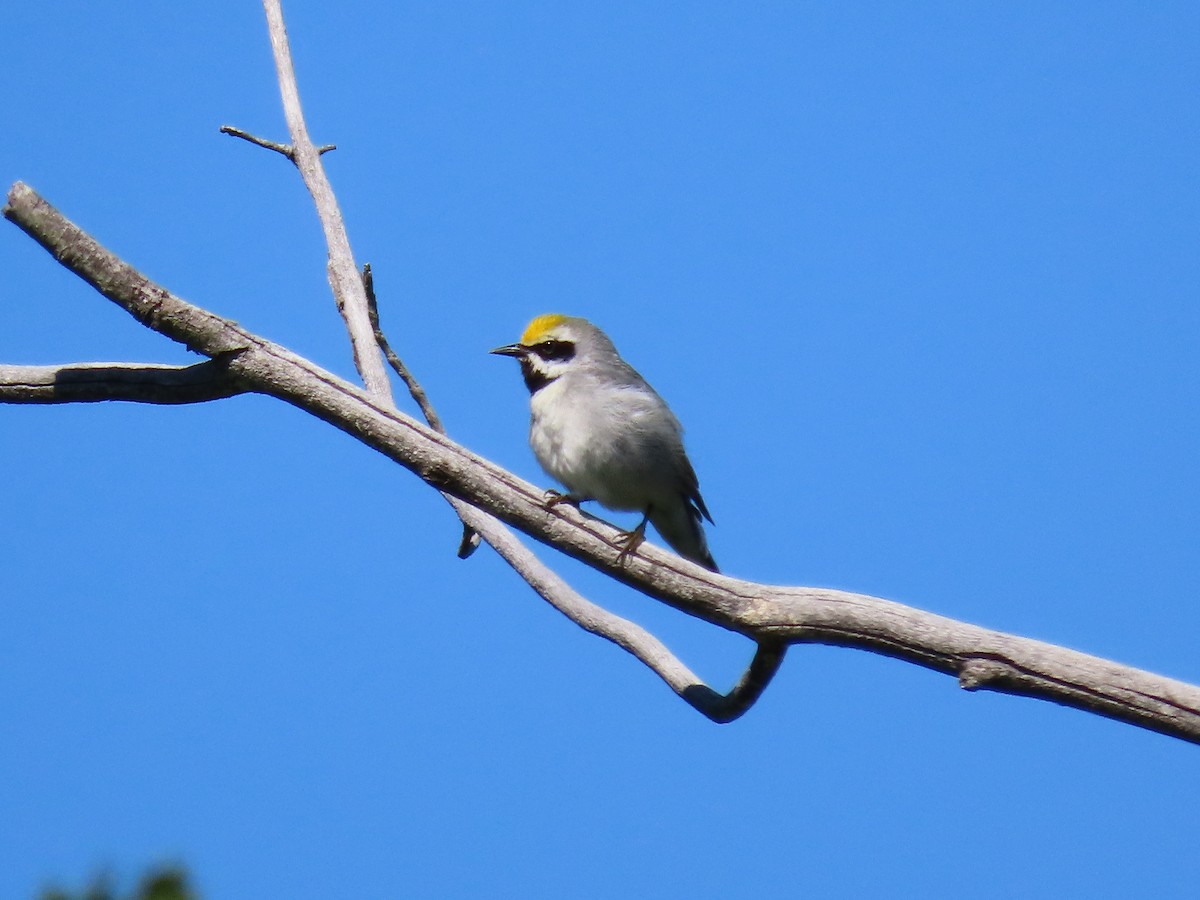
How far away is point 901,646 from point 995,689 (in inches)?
15.1

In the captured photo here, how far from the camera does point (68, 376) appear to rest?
5.94 m

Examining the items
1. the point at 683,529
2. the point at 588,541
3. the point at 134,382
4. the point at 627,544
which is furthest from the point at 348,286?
the point at 627,544

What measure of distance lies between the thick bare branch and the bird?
1.73m

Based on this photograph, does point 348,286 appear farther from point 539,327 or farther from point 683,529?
point 683,529

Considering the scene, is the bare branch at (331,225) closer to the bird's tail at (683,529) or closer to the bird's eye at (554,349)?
the bird's eye at (554,349)

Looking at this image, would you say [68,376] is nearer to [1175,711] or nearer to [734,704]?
[734,704]

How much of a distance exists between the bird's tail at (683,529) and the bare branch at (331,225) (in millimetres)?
1884

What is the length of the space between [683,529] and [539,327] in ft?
5.56

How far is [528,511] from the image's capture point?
5750 millimetres

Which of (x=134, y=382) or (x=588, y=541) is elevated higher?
(x=588, y=541)

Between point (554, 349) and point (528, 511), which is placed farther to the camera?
point (554, 349)

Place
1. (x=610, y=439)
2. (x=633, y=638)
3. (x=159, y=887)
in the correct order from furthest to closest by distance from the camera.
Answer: (x=610, y=439)
(x=633, y=638)
(x=159, y=887)

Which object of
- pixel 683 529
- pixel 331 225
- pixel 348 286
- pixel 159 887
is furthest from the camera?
pixel 683 529

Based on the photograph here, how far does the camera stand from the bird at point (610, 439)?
773cm
